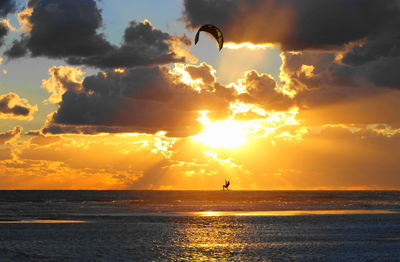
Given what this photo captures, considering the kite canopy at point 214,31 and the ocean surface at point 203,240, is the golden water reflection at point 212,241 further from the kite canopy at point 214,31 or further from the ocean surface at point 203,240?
the kite canopy at point 214,31

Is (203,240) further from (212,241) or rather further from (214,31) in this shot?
(214,31)

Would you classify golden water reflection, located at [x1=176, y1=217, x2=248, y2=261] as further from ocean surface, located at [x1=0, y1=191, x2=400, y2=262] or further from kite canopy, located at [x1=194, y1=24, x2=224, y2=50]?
kite canopy, located at [x1=194, y1=24, x2=224, y2=50]

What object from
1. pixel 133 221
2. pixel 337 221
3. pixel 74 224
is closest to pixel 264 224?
pixel 337 221

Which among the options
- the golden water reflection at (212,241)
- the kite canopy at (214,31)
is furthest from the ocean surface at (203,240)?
the kite canopy at (214,31)

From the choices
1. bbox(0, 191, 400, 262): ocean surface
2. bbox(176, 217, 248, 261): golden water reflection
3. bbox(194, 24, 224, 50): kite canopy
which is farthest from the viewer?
bbox(194, 24, 224, 50): kite canopy

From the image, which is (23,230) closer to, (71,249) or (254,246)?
(71,249)

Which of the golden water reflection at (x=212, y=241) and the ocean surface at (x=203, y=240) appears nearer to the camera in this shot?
the ocean surface at (x=203, y=240)

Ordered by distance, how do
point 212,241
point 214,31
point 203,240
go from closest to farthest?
point 212,241
point 203,240
point 214,31

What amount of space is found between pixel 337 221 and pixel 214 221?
12209mm

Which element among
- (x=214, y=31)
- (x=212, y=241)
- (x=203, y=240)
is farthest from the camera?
(x=214, y=31)

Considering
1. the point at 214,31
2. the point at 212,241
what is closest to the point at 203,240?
the point at 212,241

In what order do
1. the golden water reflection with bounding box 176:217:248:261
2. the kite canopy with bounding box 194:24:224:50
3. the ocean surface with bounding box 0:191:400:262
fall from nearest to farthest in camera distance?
the ocean surface with bounding box 0:191:400:262 → the golden water reflection with bounding box 176:217:248:261 → the kite canopy with bounding box 194:24:224:50

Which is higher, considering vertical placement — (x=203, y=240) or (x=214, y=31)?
(x=214, y=31)

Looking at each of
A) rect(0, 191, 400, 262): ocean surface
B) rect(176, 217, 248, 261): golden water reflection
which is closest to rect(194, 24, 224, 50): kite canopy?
rect(176, 217, 248, 261): golden water reflection
